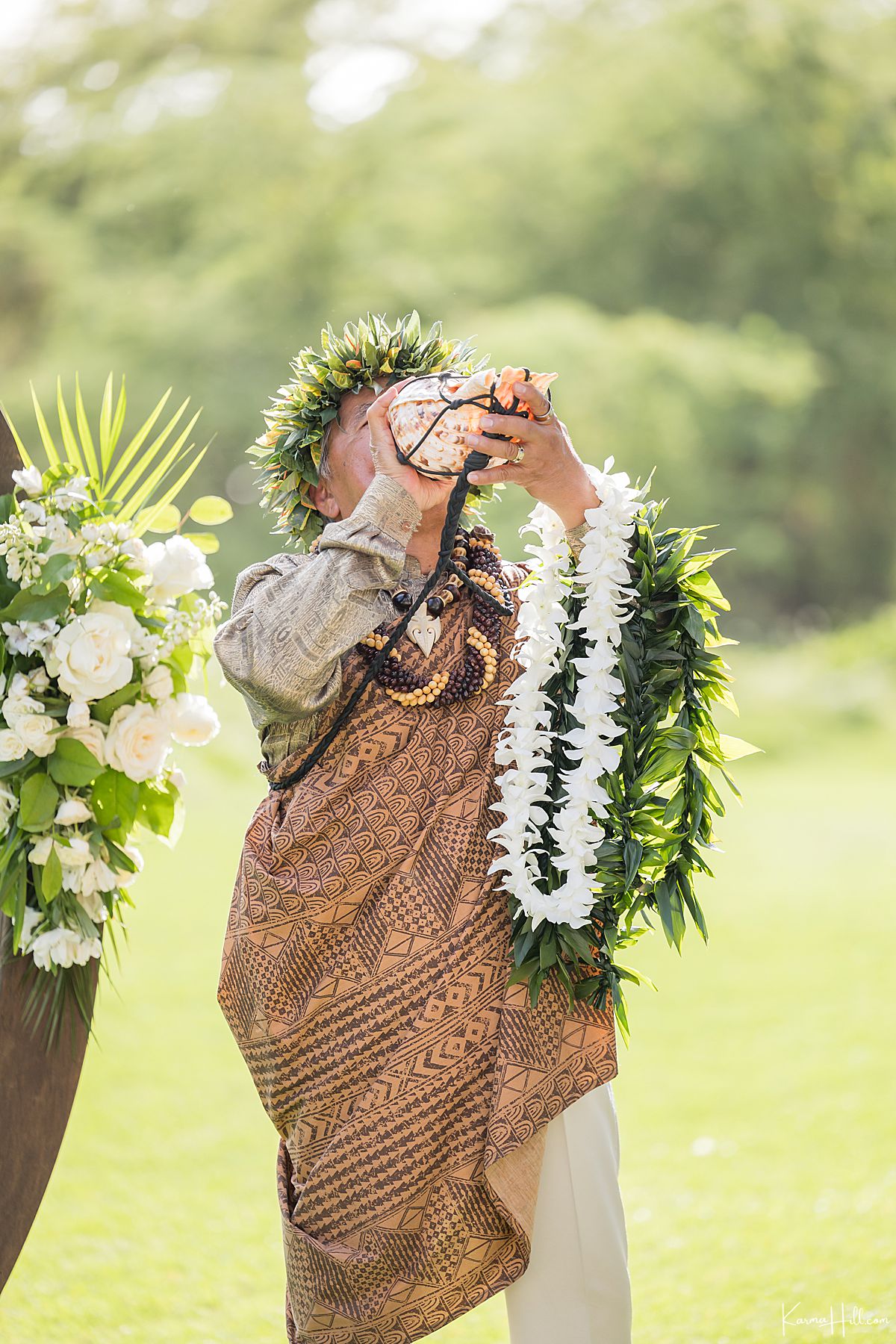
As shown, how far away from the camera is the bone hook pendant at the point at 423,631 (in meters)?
1.94

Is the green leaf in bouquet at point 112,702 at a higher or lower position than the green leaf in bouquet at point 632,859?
higher

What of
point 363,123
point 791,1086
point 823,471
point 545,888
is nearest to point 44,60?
point 363,123

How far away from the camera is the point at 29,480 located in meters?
2.09

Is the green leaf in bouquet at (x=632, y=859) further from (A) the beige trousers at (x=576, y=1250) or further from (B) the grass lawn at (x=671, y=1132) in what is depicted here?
(B) the grass lawn at (x=671, y=1132)

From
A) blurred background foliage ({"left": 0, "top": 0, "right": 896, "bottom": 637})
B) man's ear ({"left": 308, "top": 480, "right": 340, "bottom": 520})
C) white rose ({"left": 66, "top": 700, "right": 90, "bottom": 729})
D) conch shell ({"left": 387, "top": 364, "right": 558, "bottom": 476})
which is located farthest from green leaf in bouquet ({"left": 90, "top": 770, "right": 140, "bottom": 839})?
blurred background foliage ({"left": 0, "top": 0, "right": 896, "bottom": 637})

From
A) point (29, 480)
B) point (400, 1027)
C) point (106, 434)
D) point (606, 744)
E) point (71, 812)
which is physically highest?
point (106, 434)

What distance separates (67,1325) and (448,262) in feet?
53.4

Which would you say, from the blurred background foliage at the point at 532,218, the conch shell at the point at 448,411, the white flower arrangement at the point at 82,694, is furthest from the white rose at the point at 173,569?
the blurred background foliage at the point at 532,218

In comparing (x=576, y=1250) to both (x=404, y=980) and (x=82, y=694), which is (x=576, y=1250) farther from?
(x=82, y=694)

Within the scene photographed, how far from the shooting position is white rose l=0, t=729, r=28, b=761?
6.70 feet

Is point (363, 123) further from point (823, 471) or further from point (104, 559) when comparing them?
point (104, 559)

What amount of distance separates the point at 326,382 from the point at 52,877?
884 millimetres

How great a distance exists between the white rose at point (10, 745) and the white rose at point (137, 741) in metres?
0.14

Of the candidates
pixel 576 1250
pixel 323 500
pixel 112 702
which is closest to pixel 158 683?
pixel 112 702
